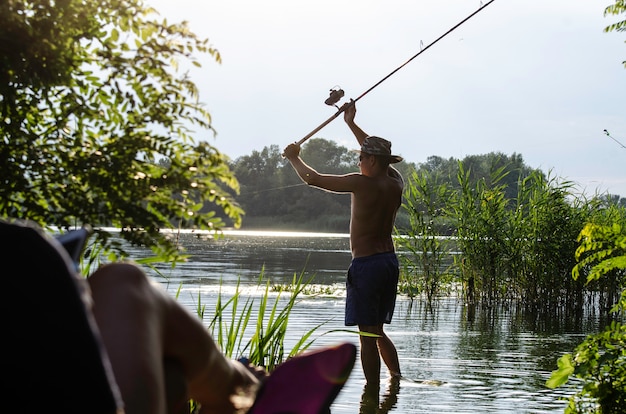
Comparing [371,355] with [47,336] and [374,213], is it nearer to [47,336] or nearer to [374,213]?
[374,213]

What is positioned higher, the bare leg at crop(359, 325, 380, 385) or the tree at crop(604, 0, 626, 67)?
the tree at crop(604, 0, 626, 67)

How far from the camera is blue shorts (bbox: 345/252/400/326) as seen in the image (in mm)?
6883

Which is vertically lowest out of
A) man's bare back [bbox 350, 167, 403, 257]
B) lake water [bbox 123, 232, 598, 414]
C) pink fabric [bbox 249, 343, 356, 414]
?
lake water [bbox 123, 232, 598, 414]

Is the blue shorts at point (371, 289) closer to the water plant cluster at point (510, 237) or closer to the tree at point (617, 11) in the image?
the tree at point (617, 11)

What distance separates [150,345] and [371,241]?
5.02m

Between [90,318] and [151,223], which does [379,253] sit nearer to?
[151,223]

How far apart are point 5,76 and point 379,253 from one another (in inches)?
172

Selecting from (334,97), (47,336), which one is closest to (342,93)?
(334,97)

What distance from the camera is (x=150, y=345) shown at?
80.0 inches

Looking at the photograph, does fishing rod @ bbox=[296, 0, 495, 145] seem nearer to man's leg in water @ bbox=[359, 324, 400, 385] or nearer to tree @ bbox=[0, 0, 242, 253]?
man's leg in water @ bbox=[359, 324, 400, 385]

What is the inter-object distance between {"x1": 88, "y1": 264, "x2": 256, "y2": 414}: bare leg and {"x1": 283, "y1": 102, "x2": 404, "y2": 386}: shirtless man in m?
4.43

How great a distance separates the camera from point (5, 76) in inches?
115

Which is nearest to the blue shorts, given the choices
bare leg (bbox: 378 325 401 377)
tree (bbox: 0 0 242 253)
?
bare leg (bbox: 378 325 401 377)

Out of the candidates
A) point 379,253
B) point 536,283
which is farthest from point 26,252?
point 536,283
